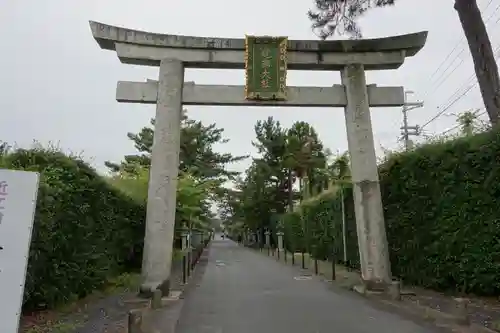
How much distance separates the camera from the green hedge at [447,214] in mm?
9953

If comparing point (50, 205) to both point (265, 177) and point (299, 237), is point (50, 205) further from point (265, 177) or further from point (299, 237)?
point (265, 177)

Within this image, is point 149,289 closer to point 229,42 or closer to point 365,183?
point 365,183

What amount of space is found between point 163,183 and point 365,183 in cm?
554

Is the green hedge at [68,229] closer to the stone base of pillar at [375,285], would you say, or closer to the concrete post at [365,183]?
the concrete post at [365,183]

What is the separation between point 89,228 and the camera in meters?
10.5

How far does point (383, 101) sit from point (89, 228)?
8.84 m

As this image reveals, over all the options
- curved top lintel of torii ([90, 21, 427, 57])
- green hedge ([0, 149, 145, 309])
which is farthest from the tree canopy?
green hedge ([0, 149, 145, 309])

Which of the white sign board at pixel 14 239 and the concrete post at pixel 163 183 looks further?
the concrete post at pixel 163 183

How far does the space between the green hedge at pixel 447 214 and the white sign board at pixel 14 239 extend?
30.6 ft

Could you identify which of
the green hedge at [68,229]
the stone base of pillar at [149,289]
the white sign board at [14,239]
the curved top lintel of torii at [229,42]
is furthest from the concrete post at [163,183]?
the white sign board at [14,239]

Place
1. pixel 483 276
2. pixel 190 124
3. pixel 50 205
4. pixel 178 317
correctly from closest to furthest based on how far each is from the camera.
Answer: pixel 50 205, pixel 178 317, pixel 483 276, pixel 190 124

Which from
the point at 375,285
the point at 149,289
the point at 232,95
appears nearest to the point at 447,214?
the point at 375,285

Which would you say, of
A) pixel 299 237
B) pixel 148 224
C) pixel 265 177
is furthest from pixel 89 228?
pixel 265 177

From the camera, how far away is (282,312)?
999cm
